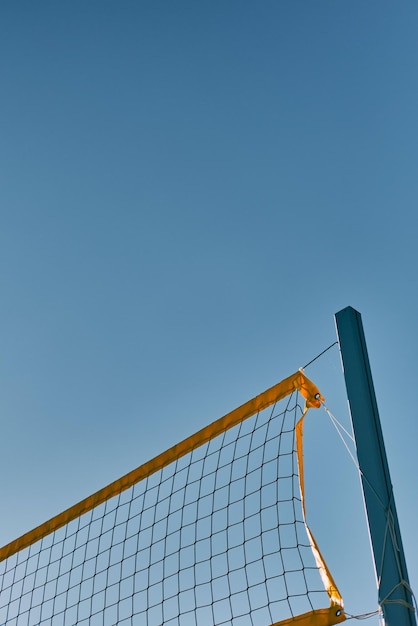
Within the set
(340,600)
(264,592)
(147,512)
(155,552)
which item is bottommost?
(340,600)

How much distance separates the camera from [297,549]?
108 inches

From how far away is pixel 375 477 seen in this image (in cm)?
258

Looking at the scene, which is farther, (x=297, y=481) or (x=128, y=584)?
(x=128, y=584)

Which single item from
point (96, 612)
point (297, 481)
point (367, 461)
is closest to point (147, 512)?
point (96, 612)

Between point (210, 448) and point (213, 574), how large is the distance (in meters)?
0.61

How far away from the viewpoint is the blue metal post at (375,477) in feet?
7.64

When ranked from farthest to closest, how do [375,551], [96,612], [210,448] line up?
[96,612], [210,448], [375,551]

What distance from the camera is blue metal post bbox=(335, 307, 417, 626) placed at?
7.64 ft

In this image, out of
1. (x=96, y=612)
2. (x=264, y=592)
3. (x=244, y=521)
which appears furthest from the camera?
(x=96, y=612)

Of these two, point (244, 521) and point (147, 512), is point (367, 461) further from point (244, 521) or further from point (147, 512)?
point (147, 512)

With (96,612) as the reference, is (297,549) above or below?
below

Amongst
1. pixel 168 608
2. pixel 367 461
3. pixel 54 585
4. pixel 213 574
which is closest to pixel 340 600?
pixel 367 461

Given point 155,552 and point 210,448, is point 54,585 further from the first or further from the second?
point 210,448

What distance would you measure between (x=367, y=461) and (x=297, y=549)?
42cm
